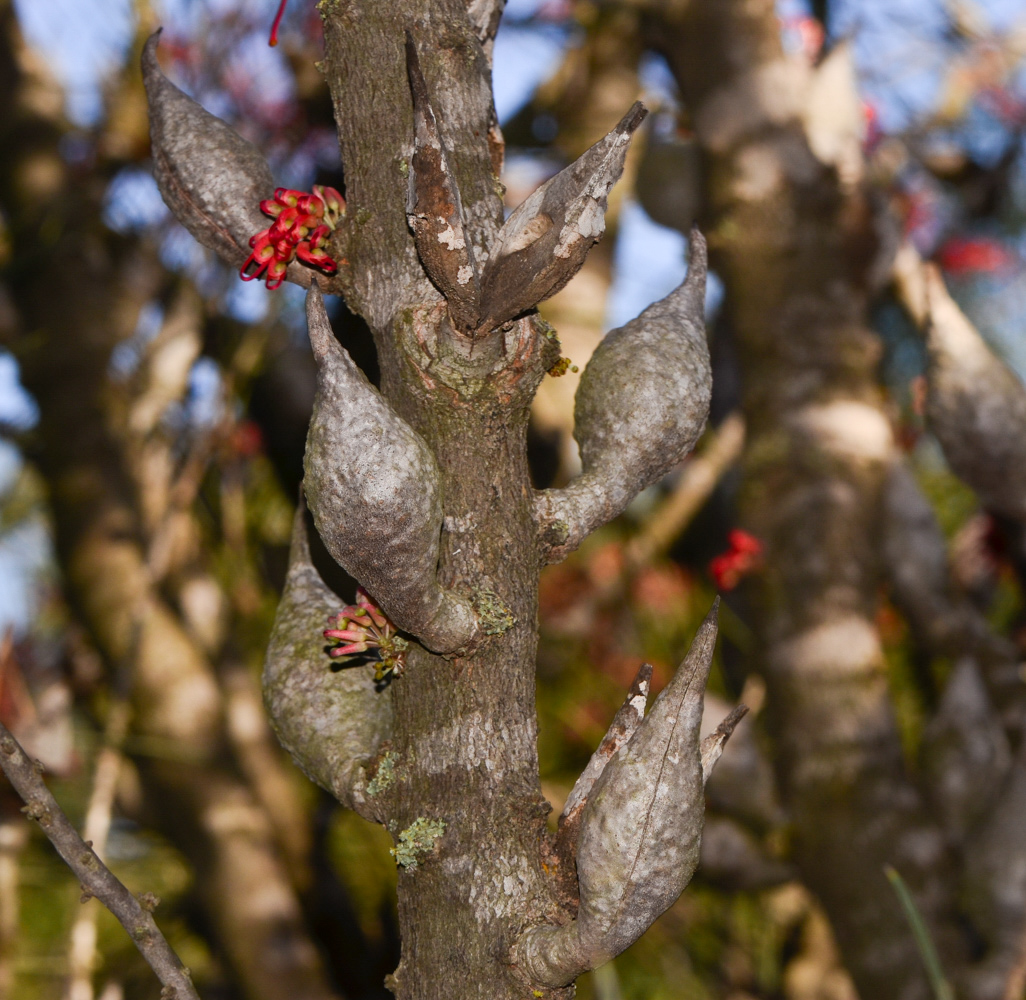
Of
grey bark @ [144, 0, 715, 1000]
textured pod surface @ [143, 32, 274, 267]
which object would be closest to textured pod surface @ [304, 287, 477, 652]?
grey bark @ [144, 0, 715, 1000]

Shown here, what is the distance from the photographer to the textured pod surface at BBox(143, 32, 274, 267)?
80cm

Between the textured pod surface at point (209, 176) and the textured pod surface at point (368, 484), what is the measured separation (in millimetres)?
218

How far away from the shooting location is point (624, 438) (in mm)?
775

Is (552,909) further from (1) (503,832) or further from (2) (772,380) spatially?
(2) (772,380)

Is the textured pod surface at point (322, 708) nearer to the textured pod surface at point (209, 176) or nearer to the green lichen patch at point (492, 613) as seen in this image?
the green lichen patch at point (492, 613)

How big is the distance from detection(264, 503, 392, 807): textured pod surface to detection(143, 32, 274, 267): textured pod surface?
1.02 feet

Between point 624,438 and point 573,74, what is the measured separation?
2233mm

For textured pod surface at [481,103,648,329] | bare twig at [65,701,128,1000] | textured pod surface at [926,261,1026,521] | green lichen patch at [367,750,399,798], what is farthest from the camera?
textured pod surface at [926,261,1026,521]

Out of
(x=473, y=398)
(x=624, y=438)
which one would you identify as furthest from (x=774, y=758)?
(x=473, y=398)

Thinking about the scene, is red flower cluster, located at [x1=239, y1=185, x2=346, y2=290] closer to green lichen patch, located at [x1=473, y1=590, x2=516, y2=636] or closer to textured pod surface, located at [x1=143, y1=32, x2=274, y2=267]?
textured pod surface, located at [x1=143, y1=32, x2=274, y2=267]

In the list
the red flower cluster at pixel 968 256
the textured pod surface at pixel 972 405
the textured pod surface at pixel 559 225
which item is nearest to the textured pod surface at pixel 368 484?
the textured pod surface at pixel 559 225

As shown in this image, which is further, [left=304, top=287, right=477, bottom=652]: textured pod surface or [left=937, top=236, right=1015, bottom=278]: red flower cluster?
[left=937, top=236, right=1015, bottom=278]: red flower cluster

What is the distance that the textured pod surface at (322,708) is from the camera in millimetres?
754

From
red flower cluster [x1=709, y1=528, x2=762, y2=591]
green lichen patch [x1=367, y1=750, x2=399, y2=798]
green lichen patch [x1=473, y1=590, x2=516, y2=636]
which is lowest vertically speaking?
green lichen patch [x1=367, y1=750, x2=399, y2=798]
